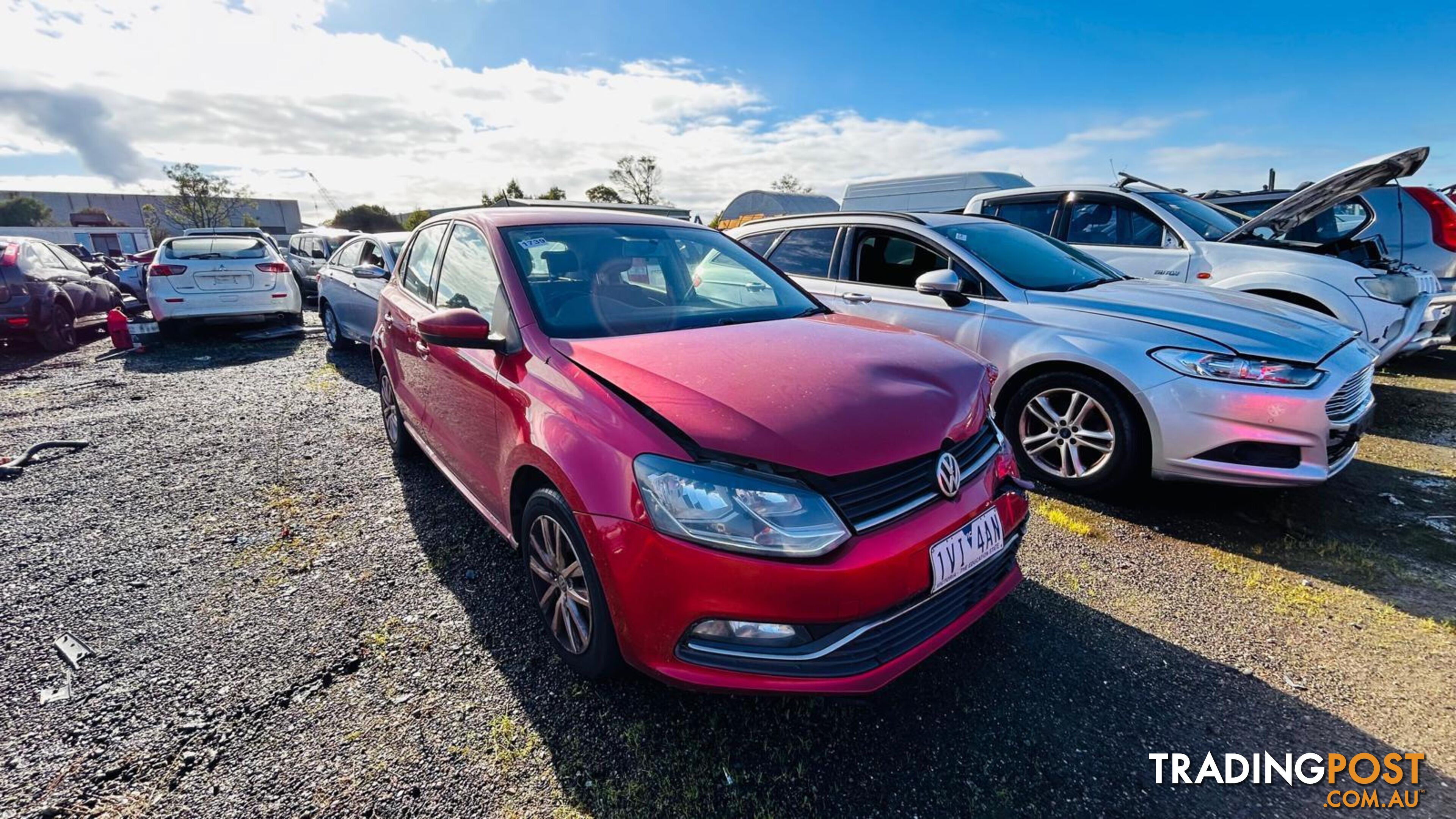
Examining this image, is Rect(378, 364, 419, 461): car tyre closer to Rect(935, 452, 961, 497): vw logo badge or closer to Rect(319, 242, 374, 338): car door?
Rect(319, 242, 374, 338): car door

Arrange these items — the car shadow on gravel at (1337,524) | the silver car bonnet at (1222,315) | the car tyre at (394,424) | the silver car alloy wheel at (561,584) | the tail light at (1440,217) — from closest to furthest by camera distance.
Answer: the silver car alloy wheel at (561,584) < the car shadow on gravel at (1337,524) < the silver car bonnet at (1222,315) < the car tyre at (394,424) < the tail light at (1440,217)

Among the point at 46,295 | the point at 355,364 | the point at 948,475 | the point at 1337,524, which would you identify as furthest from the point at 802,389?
the point at 46,295

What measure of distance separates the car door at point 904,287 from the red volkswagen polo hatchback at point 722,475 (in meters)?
1.34

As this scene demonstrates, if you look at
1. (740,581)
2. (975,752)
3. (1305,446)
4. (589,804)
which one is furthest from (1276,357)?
(589,804)

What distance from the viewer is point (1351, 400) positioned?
3.05 m

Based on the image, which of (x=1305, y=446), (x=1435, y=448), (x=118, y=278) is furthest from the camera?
(x=118, y=278)

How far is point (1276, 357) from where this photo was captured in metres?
2.94

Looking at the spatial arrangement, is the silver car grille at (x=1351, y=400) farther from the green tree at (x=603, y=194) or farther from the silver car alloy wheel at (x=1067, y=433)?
the green tree at (x=603, y=194)

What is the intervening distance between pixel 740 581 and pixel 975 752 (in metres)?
0.97

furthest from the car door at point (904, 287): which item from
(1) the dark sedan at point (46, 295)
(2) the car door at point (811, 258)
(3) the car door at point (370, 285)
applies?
(1) the dark sedan at point (46, 295)

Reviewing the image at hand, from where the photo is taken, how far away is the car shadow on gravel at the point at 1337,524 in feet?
9.02

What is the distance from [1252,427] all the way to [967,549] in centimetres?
208

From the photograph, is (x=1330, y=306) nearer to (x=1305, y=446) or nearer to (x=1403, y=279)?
(x=1403, y=279)

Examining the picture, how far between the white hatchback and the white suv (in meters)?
9.43
